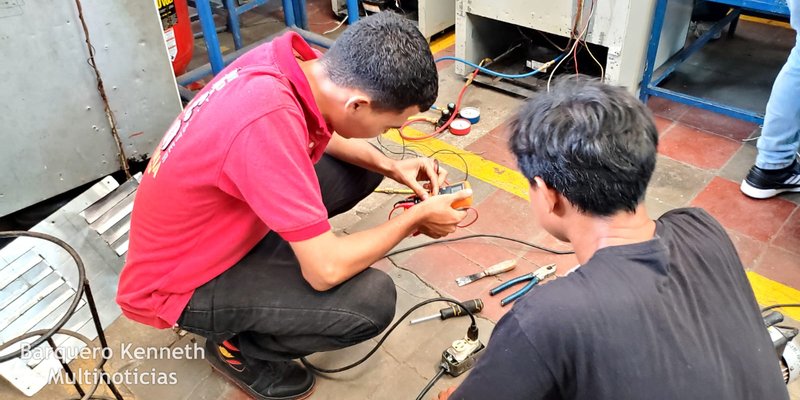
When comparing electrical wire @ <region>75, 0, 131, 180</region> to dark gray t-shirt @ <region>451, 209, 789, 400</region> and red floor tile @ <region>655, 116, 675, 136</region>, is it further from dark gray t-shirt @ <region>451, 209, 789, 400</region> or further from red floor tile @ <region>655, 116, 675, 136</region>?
red floor tile @ <region>655, 116, 675, 136</region>

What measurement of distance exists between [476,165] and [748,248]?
1235 millimetres

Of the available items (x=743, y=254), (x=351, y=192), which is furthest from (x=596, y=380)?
(x=743, y=254)

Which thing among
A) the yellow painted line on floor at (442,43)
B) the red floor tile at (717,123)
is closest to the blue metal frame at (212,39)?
the yellow painted line on floor at (442,43)

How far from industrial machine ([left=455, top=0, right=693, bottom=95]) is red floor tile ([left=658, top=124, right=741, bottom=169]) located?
36 centimetres

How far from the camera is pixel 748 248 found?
229 cm

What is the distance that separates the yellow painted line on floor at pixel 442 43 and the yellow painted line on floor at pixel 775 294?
2547mm

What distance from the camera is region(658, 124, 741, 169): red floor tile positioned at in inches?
110

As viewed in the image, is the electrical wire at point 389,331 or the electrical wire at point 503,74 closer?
the electrical wire at point 389,331

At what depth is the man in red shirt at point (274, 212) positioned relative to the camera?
1.30 m

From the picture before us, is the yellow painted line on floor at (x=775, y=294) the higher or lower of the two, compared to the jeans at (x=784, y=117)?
lower

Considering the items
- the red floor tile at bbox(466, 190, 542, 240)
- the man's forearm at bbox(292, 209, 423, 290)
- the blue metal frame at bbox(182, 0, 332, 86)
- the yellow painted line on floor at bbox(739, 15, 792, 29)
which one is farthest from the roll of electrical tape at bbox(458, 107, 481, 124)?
the yellow painted line on floor at bbox(739, 15, 792, 29)

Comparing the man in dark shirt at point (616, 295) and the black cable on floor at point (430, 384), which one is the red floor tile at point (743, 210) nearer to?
the black cable on floor at point (430, 384)

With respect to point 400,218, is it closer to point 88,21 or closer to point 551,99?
point 551,99

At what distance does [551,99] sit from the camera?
1.06m
